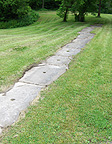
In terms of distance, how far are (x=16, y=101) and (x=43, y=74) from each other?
148 cm

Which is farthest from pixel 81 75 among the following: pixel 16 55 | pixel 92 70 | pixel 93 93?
pixel 16 55

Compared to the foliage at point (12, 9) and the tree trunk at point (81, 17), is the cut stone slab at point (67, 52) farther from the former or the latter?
the foliage at point (12, 9)

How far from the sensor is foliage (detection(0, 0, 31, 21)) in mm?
20469

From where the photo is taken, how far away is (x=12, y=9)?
21406 millimetres

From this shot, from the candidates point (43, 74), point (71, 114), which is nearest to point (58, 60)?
point (43, 74)

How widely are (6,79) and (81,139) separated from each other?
8.60ft

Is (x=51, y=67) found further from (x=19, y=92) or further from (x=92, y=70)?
(x=19, y=92)

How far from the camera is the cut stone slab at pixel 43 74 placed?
4.01m

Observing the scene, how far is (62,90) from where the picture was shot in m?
3.57

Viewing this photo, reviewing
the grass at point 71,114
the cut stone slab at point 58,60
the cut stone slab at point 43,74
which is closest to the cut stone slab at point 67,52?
the cut stone slab at point 58,60

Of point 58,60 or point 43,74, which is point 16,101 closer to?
point 43,74

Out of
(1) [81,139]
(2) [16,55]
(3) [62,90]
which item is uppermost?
(2) [16,55]

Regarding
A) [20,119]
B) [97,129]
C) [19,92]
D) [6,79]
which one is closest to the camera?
[97,129]

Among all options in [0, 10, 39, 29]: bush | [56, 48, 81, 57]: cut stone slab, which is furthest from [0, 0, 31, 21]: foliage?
[56, 48, 81, 57]: cut stone slab
